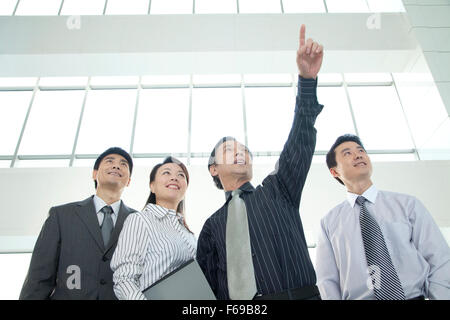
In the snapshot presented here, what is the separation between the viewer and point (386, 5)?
17.2 feet

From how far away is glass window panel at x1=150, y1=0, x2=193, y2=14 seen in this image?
19.7ft

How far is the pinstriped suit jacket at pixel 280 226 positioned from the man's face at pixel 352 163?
1.88 feet

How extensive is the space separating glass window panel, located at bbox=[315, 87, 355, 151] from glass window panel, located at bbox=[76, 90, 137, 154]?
341cm

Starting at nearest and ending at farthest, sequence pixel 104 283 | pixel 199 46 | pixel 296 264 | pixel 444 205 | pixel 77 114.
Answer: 1. pixel 296 264
2. pixel 104 283
3. pixel 444 205
4. pixel 199 46
5. pixel 77 114

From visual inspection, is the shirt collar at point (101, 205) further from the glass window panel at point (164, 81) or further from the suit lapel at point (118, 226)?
the glass window panel at point (164, 81)

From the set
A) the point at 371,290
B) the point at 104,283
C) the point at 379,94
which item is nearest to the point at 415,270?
the point at 371,290

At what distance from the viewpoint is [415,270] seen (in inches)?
64.4

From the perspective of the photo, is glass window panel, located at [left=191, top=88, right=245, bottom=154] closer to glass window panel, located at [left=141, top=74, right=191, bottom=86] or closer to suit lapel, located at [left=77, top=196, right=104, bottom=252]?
glass window panel, located at [left=141, top=74, right=191, bottom=86]

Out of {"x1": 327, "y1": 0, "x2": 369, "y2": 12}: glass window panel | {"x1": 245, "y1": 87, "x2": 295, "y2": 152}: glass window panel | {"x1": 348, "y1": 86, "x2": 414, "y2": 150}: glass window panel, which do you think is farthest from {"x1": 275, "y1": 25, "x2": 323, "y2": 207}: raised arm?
{"x1": 327, "y1": 0, "x2": 369, "y2": 12}: glass window panel

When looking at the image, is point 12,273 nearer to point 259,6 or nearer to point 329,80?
point 259,6

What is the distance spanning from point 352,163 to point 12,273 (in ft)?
16.0

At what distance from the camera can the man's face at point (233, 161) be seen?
5.71 ft

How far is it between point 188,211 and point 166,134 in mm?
1920
